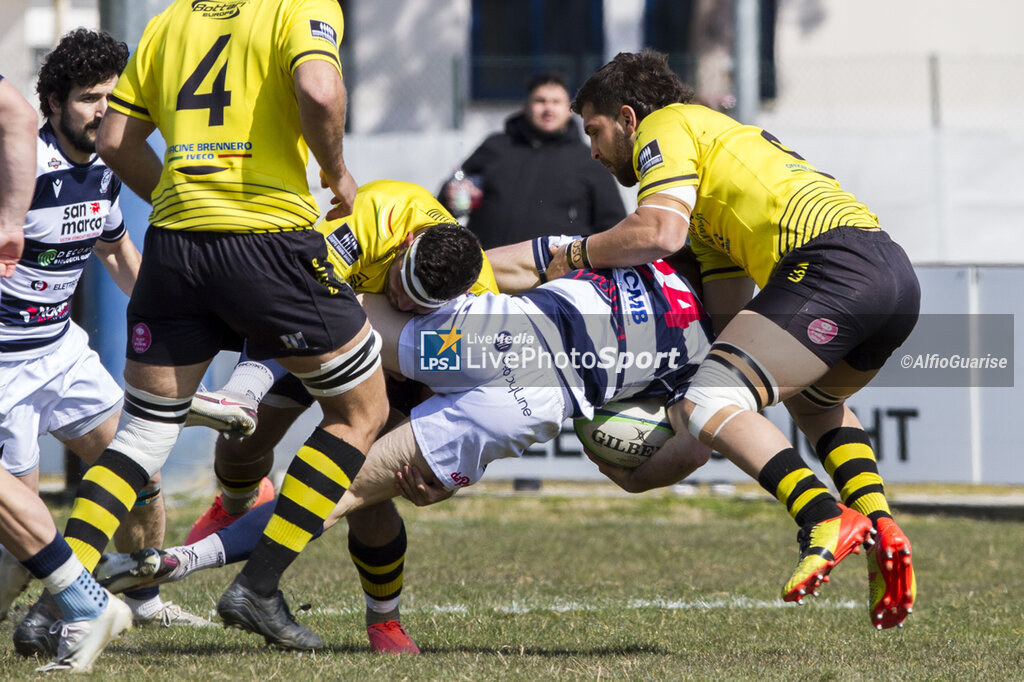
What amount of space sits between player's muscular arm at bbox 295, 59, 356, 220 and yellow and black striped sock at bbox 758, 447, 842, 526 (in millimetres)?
1656

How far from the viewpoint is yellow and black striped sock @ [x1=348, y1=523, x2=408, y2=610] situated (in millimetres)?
4629

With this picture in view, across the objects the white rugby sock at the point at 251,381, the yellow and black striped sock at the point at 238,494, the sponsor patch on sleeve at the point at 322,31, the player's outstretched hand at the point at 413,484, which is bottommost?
the yellow and black striped sock at the point at 238,494

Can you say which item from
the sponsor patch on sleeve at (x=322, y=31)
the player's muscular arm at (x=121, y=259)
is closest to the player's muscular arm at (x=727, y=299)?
the sponsor patch on sleeve at (x=322, y=31)

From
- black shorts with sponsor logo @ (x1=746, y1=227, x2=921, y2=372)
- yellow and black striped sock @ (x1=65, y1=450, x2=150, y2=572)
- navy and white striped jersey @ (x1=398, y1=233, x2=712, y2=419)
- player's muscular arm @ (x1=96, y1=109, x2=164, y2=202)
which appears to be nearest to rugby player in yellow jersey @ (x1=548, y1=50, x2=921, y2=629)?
black shorts with sponsor logo @ (x1=746, y1=227, x2=921, y2=372)

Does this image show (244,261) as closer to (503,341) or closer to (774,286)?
(503,341)

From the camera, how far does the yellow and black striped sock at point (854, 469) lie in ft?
15.3

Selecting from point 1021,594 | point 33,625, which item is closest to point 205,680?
point 33,625

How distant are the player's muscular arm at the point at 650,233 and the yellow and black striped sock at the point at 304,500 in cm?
113

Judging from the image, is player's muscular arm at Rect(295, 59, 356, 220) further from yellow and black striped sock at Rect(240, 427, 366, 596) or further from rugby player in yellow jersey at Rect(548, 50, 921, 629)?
rugby player in yellow jersey at Rect(548, 50, 921, 629)

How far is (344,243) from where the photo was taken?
15.6 feet

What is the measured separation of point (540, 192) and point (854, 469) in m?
3.95

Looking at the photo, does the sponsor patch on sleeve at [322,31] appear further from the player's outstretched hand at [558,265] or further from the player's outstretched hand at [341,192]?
the player's outstretched hand at [558,265]

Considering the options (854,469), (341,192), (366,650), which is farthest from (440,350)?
(854,469)

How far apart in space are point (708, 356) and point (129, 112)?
2030 millimetres
